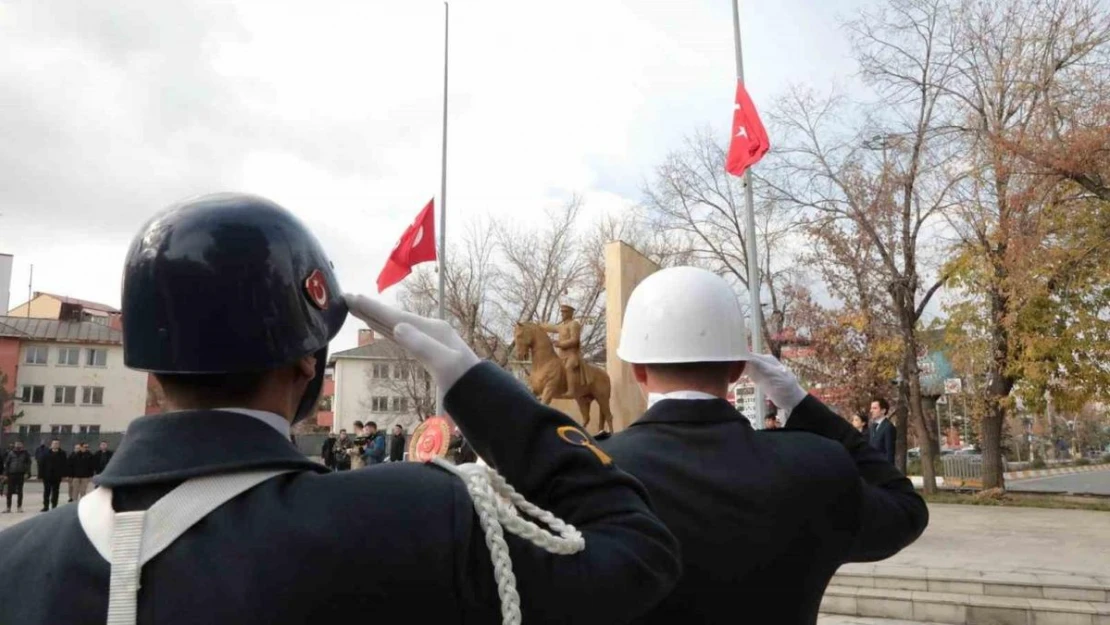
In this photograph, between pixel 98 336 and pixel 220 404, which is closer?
pixel 220 404

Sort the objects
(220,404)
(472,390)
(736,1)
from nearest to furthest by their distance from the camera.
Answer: (220,404) < (472,390) < (736,1)

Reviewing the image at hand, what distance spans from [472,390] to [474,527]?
0.26m

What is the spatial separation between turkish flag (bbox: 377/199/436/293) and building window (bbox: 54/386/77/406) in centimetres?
4503

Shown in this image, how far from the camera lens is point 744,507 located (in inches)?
69.1

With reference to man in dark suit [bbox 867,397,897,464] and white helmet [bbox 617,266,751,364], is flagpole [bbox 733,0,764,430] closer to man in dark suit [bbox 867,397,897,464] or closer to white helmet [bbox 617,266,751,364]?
man in dark suit [bbox 867,397,897,464]

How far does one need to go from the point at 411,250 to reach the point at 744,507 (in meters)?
12.8

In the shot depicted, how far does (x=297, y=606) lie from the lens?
0.94 metres

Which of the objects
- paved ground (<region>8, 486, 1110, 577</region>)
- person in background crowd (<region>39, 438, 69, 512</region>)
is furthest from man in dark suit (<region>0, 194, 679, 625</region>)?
person in background crowd (<region>39, 438, 69, 512</region>)

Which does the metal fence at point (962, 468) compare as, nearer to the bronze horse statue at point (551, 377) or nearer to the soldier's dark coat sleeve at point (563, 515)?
the bronze horse statue at point (551, 377)

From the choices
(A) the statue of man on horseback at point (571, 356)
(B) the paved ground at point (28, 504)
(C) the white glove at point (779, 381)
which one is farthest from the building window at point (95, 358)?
(C) the white glove at point (779, 381)

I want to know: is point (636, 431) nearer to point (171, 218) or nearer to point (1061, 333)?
point (171, 218)

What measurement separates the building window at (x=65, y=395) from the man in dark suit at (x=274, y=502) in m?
56.8

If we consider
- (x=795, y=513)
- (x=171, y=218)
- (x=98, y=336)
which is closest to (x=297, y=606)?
(x=171, y=218)

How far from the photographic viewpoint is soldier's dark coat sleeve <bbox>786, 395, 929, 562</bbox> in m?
1.98
